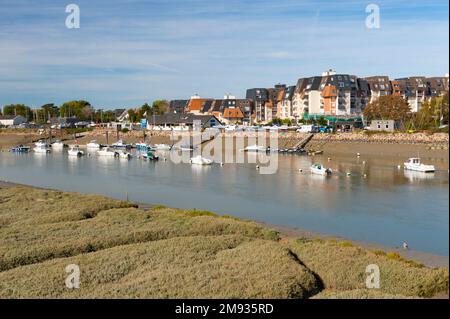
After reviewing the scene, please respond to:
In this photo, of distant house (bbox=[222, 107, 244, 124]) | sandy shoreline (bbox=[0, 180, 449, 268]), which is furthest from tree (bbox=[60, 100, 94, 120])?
sandy shoreline (bbox=[0, 180, 449, 268])

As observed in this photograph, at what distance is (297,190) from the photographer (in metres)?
33.9

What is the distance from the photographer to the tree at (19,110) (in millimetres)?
149875

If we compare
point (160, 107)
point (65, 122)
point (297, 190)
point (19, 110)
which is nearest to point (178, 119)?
point (160, 107)

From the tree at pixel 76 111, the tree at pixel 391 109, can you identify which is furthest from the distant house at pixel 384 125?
the tree at pixel 76 111

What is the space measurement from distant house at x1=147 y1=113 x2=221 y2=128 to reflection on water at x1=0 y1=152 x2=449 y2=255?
115 ft

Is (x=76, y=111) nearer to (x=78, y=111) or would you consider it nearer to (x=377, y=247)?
(x=78, y=111)

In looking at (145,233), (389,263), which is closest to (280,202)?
(145,233)

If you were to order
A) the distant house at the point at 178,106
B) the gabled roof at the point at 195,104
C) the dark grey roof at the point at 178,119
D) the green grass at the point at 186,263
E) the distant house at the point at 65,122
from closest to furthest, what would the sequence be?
the green grass at the point at 186,263 < the dark grey roof at the point at 178,119 < the distant house at the point at 65,122 < the gabled roof at the point at 195,104 < the distant house at the point at 178,106

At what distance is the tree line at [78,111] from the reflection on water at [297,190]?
221 ft

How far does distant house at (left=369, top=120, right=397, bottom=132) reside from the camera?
71.1 metres

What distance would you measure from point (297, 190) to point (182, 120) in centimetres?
6479

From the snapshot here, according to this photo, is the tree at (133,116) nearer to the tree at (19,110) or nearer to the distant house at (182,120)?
the distant house at (182,120)

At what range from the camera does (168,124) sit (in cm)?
9944
